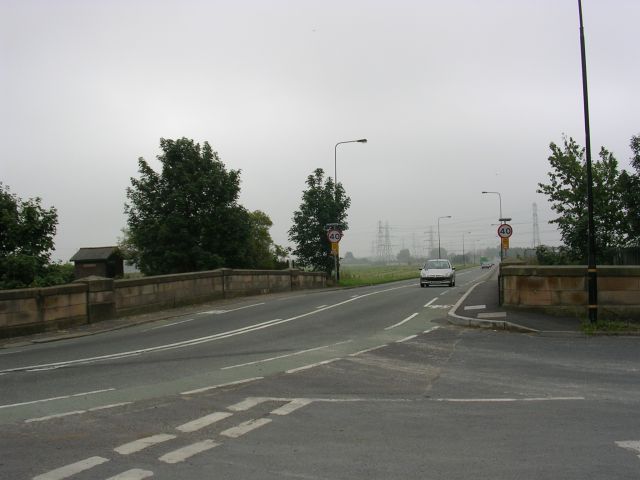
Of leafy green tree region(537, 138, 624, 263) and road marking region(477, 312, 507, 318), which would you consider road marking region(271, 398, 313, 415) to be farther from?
leafy green tree region(537, 138, 624, 263)

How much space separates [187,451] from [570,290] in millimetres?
12388

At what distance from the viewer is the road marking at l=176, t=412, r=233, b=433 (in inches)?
220

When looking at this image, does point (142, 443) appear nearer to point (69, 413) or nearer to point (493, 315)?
point (69, 413)

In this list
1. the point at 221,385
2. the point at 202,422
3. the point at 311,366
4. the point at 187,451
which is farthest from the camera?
the point at 311,366

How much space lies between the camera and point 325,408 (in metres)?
6.49

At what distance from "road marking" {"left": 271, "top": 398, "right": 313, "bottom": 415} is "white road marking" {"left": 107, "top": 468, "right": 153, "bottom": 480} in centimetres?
208

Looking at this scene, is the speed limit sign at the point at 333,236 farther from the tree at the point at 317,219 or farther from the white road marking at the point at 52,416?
the white road marking at the point at 52,416

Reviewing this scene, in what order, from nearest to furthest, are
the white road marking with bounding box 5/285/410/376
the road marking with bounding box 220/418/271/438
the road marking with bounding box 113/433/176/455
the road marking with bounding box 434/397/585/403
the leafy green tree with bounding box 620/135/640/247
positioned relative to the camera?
1. the road marking with bounding box 113/433/176/455
2. the road marking with bounding box 220/418/271/438
3. the road marking with bounding box 434/397/585/403
4. the white road marking with bounding box 5/285/410/376
5. the leafy green tree with bounding box 620/135/640/247

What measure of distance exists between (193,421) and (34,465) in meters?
1.66

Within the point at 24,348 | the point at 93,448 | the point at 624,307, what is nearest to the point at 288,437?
the point at 93,448

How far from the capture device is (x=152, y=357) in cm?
1035

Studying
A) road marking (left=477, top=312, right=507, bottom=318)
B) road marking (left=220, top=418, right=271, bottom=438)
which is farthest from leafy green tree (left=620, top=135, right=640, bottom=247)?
road marking (left=220, top=418, right=271, bottom=438)

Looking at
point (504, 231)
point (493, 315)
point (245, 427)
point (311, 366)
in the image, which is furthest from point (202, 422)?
point (504, 231)

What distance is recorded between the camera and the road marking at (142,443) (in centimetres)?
491
